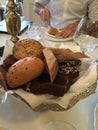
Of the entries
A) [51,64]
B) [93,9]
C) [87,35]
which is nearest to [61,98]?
[51,64]

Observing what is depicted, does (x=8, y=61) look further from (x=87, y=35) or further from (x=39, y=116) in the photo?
(x=87, y=35)

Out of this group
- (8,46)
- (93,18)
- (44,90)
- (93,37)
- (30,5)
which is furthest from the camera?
(30,5)

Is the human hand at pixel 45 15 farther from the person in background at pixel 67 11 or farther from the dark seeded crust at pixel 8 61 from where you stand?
the dark seeded crust at pixel 8 61

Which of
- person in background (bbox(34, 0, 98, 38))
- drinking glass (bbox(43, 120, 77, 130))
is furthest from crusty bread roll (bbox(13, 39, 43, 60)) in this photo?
person in background (bbox(34, 0, 98, 38))

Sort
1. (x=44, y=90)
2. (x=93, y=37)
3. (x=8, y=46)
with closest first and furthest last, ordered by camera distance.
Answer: (x=44, y=90) < (x=8, y=46) < (x=93, y=37)

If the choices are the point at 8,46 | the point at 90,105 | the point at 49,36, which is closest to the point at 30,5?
the point at 49,36

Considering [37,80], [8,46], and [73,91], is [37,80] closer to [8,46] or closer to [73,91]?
[73,91]
